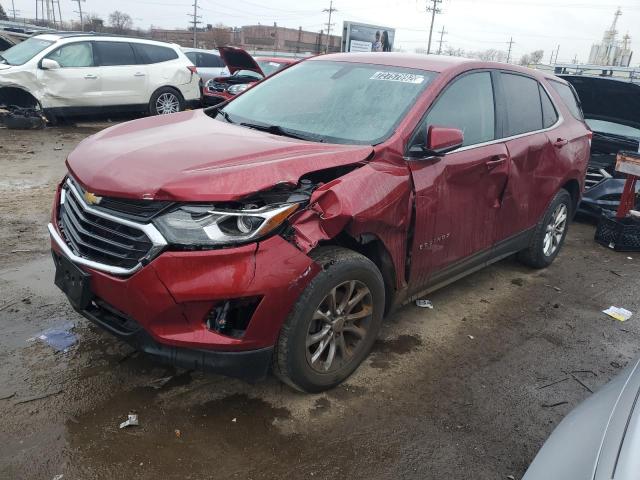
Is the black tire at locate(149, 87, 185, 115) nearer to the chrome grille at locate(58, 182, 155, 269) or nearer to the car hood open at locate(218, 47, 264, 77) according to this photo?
the car hood open at locate(218, 47, 264, 77)

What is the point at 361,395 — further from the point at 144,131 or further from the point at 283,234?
the point at 144,131

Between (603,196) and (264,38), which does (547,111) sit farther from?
(264,38)

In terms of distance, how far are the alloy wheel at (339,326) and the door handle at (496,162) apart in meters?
1.44

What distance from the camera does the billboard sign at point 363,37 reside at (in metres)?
24.4

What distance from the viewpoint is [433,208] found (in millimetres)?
3244

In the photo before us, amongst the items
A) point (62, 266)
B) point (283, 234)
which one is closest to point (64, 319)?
point (62, 266)

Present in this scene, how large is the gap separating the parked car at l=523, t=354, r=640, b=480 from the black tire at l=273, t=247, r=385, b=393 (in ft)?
4.01

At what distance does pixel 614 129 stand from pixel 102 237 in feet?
24.3

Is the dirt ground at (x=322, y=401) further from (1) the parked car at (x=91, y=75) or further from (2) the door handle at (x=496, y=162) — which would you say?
(1) the parked car at (x=91, y=75)

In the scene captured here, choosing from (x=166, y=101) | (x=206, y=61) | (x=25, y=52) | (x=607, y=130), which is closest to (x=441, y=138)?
(x=607, y=130)

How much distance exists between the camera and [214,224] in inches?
93.2

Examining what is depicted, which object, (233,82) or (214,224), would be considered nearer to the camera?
(214,224)

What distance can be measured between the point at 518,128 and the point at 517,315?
150 cm

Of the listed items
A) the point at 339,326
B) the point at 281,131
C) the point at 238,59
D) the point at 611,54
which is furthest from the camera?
the point at 611,54
